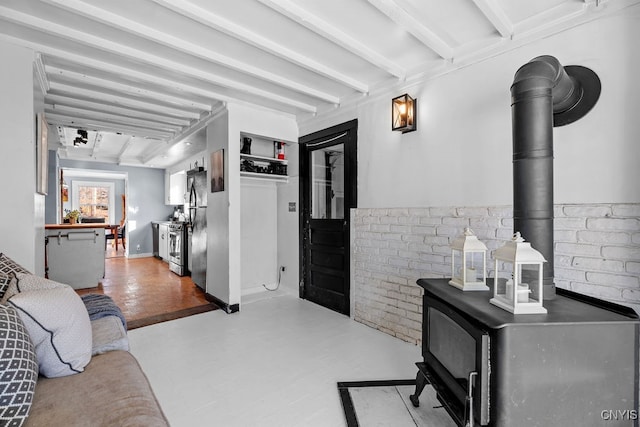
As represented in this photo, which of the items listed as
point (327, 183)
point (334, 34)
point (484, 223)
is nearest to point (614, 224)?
point (484, 223)

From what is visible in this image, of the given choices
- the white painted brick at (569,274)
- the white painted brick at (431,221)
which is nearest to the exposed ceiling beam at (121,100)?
the white painted brick at (431,221)

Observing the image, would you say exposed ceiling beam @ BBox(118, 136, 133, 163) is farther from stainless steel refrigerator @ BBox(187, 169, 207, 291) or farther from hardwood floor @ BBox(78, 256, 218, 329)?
hardwood floor @ BBox(78, 256, 218, 329)

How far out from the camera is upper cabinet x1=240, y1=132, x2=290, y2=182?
417 cm

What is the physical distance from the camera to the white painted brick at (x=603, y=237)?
1744mm

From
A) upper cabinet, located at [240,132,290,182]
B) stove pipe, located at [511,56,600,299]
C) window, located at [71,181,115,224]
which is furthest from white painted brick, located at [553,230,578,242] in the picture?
window, located at [71,181,115,224]

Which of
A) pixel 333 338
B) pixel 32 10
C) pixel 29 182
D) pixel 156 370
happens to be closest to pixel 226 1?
pixel 32 10

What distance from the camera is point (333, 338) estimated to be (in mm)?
2934

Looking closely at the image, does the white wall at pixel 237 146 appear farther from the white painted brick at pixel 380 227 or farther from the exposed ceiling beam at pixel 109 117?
the white painted brick at pixel 380 227

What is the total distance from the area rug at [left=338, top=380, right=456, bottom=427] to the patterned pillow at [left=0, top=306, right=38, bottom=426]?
4.84 feet

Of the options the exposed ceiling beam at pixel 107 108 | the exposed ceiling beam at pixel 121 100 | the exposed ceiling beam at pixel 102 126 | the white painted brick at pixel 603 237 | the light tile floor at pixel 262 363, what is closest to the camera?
the white painted brick at pixel 603 237

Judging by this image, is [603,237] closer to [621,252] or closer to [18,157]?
[621,252]

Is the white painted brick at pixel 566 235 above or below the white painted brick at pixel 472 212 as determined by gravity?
below

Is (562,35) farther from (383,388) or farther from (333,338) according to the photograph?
(333,338)

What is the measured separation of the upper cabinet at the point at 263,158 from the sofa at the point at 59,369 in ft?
9.37
